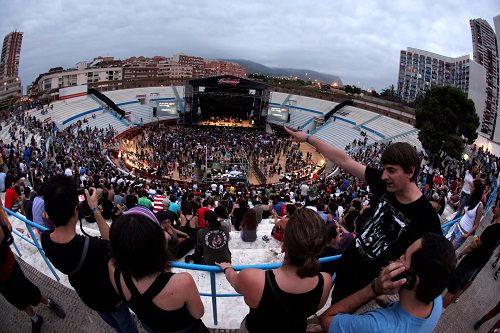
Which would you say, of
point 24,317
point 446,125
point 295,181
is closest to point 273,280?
point 24,317

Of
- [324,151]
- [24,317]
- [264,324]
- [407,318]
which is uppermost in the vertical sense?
[324,151]

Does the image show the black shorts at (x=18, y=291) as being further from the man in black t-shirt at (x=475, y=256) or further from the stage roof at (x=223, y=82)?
the stage roof at (x=223, y=82)

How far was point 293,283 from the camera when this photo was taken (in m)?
1.92

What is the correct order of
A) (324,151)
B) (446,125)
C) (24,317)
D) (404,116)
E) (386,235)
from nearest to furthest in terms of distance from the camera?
(386,235) < (324,151) < (24,317) < (446,125) < (404,116)

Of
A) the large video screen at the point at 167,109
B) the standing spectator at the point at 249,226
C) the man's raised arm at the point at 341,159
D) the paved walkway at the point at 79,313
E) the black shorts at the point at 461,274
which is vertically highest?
the man's raised arm at the point at 341,159

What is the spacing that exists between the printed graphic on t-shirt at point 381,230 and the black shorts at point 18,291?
313 cm

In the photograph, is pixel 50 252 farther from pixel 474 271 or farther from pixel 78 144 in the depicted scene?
pixel 78 144

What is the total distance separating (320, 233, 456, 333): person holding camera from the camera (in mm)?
1694

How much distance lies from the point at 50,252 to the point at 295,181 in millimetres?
20806

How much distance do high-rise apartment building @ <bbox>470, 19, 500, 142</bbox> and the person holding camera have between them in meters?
33.9

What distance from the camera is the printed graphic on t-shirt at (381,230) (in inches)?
92.1

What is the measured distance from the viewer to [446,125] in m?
20.6

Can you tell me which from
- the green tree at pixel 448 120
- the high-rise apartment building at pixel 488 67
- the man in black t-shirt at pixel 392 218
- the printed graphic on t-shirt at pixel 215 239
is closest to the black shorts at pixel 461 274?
the man in black t-shirt at pixel 392 218

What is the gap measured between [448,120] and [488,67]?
25.7 m
